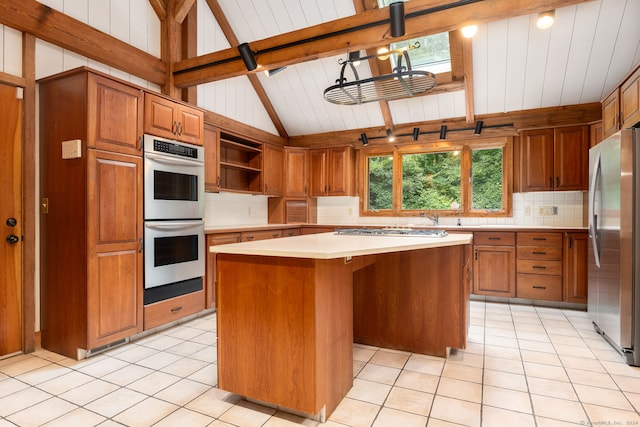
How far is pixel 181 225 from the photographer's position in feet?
10.8

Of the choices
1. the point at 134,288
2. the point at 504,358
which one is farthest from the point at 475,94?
the point at 134,288

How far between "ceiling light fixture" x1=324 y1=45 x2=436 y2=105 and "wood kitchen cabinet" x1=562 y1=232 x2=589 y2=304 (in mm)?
2684

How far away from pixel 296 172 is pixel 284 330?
404 centimetres

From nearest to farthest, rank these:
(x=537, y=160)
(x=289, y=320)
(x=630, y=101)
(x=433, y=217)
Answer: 1. (x=289, y=320)
2. (x=630, y=101)
3. (x=537, y=160)
4. (x=433, y=217)

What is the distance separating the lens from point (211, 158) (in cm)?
420

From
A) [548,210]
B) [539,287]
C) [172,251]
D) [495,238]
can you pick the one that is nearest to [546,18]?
[495,238]

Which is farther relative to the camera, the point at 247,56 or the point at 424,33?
the point at 247,56

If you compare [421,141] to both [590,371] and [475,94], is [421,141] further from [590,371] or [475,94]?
[590,371]

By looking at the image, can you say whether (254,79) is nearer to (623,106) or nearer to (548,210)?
(623,106)

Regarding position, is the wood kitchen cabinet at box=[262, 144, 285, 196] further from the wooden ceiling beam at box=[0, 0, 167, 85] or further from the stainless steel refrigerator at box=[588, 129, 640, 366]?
the stainless steel refrigerator at box=[588, 129, 640, 366]

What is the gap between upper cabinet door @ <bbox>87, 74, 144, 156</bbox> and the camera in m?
2.62

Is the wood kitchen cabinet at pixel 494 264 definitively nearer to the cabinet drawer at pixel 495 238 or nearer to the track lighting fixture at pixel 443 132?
the cabinet drawer at pixel 495 238

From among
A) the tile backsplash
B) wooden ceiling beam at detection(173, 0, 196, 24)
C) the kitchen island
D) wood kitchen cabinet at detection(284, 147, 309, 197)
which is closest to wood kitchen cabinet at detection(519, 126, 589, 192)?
the tile backsplash

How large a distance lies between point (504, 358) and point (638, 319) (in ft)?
3.26
